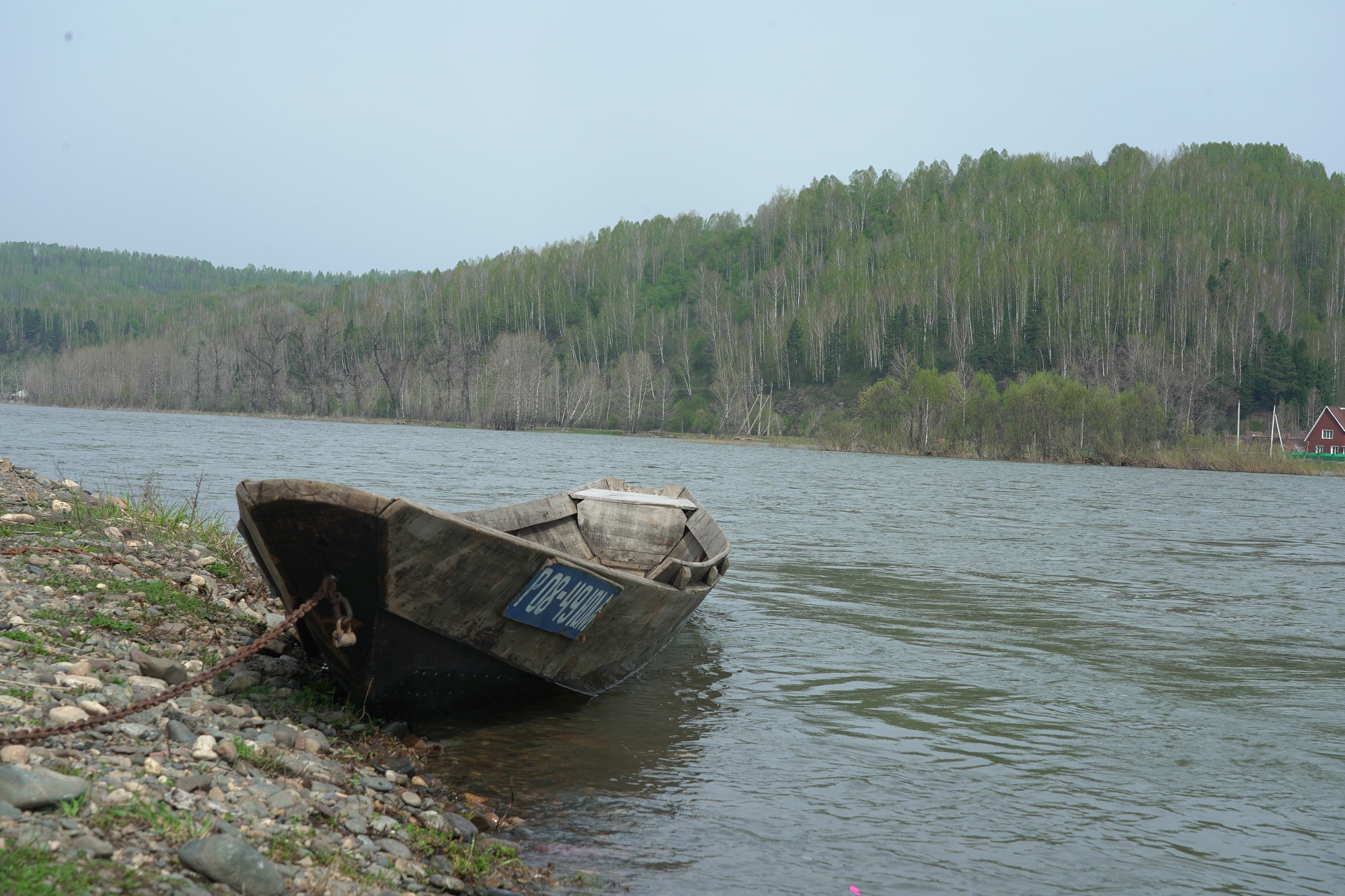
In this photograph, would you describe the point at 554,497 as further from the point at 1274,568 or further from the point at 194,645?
the point at 1274,568

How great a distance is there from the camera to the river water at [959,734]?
4.86 metres

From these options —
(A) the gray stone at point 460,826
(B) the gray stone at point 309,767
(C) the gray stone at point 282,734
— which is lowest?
(A) the gray stone at point 460,826

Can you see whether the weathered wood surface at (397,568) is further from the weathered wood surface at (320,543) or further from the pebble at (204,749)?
the pebble at (204,749)

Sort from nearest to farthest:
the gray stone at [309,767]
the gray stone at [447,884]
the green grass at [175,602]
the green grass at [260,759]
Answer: the gray stone at [447,884] < the green grass at [260,759] < the gray stone at [309,767] < the green grass at [175,602]

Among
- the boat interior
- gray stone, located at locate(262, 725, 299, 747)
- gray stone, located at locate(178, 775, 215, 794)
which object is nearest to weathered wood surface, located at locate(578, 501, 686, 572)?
the boat interior

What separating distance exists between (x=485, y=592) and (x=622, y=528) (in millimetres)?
5563

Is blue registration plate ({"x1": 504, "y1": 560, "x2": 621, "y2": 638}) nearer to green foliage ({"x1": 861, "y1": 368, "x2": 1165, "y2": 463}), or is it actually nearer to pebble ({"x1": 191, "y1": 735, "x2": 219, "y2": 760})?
pebble ({"x1": 191, "y1": 735, "x2": 219, "y2": 760})

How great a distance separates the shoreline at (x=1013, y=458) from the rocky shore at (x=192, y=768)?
63.0 metres

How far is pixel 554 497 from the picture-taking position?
430 inches

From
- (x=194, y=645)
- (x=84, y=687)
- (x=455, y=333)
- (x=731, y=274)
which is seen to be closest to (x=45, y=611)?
(x=194, y=645)

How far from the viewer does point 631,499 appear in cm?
1128

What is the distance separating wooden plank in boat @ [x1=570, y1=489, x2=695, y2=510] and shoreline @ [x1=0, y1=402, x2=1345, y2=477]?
5688cm

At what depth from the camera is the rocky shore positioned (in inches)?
125

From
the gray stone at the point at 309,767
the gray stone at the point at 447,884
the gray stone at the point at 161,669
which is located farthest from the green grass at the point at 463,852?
the gray stone at the point at 161,669
